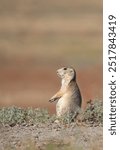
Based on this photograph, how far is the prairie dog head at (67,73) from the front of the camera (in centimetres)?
1438

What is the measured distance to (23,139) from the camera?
14359 mm

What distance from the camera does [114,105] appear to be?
14.2 metres

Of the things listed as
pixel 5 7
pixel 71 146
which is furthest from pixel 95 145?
pixel 5 7

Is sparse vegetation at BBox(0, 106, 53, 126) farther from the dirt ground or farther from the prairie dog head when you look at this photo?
the prairie dog head

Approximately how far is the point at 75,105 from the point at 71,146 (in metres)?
0.35

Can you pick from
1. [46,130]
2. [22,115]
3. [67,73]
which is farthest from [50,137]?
[67,73]

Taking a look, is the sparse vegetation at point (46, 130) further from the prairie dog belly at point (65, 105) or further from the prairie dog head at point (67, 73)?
the prairie dog head at point (67, 73)

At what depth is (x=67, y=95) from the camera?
14555 mm

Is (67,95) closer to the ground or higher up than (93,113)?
higher up

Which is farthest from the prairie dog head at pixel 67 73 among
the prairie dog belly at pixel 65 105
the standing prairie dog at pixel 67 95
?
the prairie dog belly at pixel 65 105

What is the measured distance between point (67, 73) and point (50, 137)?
0.41 metres

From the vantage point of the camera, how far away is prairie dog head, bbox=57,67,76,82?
14.4 m

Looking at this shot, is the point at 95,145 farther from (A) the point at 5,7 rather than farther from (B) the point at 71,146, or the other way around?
(A) the point at 5,7

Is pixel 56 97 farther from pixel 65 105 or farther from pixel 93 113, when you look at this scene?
pixel 93 113
